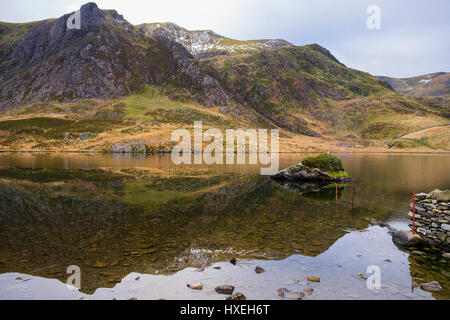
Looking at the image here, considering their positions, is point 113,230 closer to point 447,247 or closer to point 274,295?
point 274,295

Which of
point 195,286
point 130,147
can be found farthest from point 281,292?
point 130,147

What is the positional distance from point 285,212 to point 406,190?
21556 mm

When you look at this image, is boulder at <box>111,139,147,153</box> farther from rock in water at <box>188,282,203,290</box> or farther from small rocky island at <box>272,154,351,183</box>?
rock in water at <box>188,282,203,290</box>

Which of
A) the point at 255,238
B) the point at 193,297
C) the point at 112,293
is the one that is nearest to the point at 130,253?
the point at 112,293

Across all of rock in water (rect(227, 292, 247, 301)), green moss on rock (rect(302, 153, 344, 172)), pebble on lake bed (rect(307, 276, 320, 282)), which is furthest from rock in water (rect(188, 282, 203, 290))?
green moss on rock (rect(302, 153, 344, 172))

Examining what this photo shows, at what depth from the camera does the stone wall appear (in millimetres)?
15336

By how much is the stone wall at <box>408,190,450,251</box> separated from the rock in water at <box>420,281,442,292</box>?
5.62 m

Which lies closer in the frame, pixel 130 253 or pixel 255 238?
pixel 130 253

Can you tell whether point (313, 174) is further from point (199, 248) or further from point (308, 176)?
point (199, 248)

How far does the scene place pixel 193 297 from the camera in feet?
33.4

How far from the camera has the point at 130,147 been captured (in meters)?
118

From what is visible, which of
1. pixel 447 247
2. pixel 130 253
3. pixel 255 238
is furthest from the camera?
pixel 255 238

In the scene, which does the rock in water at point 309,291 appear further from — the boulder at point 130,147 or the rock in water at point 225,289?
the boulder at point 130,147

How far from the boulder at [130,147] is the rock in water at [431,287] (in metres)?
116
